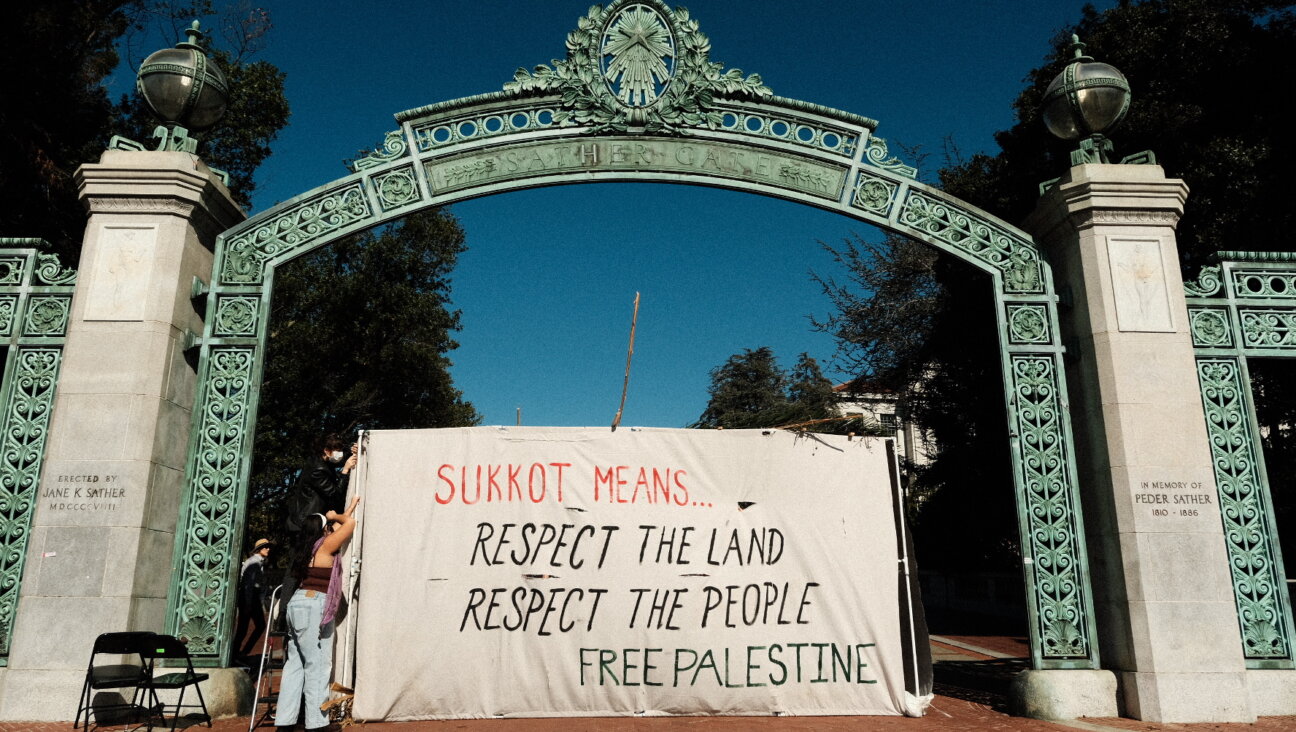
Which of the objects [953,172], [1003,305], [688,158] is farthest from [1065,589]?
[953,172]

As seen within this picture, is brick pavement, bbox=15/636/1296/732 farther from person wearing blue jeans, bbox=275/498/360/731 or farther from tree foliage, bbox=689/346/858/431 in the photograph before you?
tree foliage, bbox=689/346/858/431

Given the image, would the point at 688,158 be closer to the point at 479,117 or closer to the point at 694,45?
the point at 694,45

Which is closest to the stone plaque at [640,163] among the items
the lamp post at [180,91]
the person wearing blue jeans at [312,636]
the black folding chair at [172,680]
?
the lamp post at [180,91]

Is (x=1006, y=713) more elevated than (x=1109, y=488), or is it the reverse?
(x=1109, y=488)

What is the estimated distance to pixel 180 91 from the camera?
7703 mm

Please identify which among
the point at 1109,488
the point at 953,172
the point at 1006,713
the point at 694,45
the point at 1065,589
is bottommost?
the point at 1006,713

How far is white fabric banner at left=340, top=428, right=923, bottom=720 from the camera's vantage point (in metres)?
6.24

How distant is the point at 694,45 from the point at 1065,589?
610 centimetres

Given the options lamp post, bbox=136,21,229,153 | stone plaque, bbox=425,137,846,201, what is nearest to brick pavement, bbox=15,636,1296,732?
stone plaque, bbox=425,137,846,201

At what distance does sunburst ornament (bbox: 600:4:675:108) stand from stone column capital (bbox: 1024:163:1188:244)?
13.2 feet

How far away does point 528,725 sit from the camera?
6020 millimetres

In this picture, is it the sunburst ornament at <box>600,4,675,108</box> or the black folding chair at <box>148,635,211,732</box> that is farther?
the sunburst ornament at <box>600,4,675,108</box>

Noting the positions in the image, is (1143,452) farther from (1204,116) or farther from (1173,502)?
(1204,116)

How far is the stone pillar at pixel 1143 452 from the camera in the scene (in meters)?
6.62
